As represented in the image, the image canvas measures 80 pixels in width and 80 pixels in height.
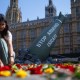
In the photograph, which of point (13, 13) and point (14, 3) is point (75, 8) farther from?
point (14, 3)

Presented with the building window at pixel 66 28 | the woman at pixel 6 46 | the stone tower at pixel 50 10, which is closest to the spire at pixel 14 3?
the stone tower at pixel 50 10

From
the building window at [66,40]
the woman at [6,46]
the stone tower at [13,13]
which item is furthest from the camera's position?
the stone tower at [13,13]

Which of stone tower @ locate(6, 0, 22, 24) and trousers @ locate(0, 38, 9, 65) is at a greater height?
stone tower @ locate(6, 0, 22, 24)

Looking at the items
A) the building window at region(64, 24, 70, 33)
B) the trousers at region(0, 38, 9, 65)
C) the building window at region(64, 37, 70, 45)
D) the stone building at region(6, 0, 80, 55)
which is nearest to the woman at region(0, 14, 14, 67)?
the trousers at region(0, 38, 9, 65)

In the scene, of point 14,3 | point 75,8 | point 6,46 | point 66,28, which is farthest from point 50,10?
point 6,46

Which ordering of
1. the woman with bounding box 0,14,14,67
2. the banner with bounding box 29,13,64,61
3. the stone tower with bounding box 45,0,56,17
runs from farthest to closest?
the stone tower with bounding box 45,0,56,17 → the banner with bounding box 29,13,64,61 → the woman with bounding box 0,14,14,67

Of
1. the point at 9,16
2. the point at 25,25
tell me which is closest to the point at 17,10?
the point at 9,16

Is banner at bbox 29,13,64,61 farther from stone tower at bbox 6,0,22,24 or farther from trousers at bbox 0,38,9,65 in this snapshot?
stone tower at bbox 6,0,22,24

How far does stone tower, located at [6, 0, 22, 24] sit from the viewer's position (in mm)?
62438

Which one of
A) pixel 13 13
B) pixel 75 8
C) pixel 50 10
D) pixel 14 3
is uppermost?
pixel 14 3

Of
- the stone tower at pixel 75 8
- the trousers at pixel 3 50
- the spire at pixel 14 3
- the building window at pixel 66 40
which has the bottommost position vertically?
the building window at pixel 66 40

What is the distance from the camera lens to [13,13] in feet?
207

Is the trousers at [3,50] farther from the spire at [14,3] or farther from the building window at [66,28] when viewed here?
the spire at [14,3]

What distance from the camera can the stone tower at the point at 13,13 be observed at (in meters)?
62.4
